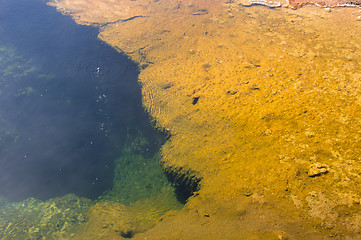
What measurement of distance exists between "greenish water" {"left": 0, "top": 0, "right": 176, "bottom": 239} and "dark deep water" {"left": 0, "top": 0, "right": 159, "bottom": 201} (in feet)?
0.11

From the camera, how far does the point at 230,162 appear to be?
193 inches

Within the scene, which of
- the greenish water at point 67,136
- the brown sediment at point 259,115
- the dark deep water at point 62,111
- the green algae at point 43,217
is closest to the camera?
→ the brown sediment at point 259,115

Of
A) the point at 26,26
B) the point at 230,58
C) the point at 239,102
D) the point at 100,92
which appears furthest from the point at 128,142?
the point at 26,26

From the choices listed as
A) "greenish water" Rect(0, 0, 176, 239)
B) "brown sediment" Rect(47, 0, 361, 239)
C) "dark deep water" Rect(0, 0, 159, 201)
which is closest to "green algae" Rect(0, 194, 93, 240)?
"greenish water" Rect(0, 0, 176, 239)

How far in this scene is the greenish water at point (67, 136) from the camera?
5.80 m

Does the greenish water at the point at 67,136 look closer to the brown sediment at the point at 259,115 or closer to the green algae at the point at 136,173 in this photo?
the green algae at the point at 136,173

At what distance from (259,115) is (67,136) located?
21.8ft

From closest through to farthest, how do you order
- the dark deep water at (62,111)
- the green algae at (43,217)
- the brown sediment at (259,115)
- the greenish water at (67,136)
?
the brown sediment at (259,115) < the green algae at (43,217) < the greenish water at (67,136) < the dark deep water at (62,111)

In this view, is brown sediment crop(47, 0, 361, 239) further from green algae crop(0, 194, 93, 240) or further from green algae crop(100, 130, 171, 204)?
green algae crop(0, 194, 93, 240)

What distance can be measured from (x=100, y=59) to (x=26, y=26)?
626 cm

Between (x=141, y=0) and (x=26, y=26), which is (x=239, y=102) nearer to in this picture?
(x=141, y=0)

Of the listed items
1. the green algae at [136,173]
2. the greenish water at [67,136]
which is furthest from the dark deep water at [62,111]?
the green algae at [136,173]

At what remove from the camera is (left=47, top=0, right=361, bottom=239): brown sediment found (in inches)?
145

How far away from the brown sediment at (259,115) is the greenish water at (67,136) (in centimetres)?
97
